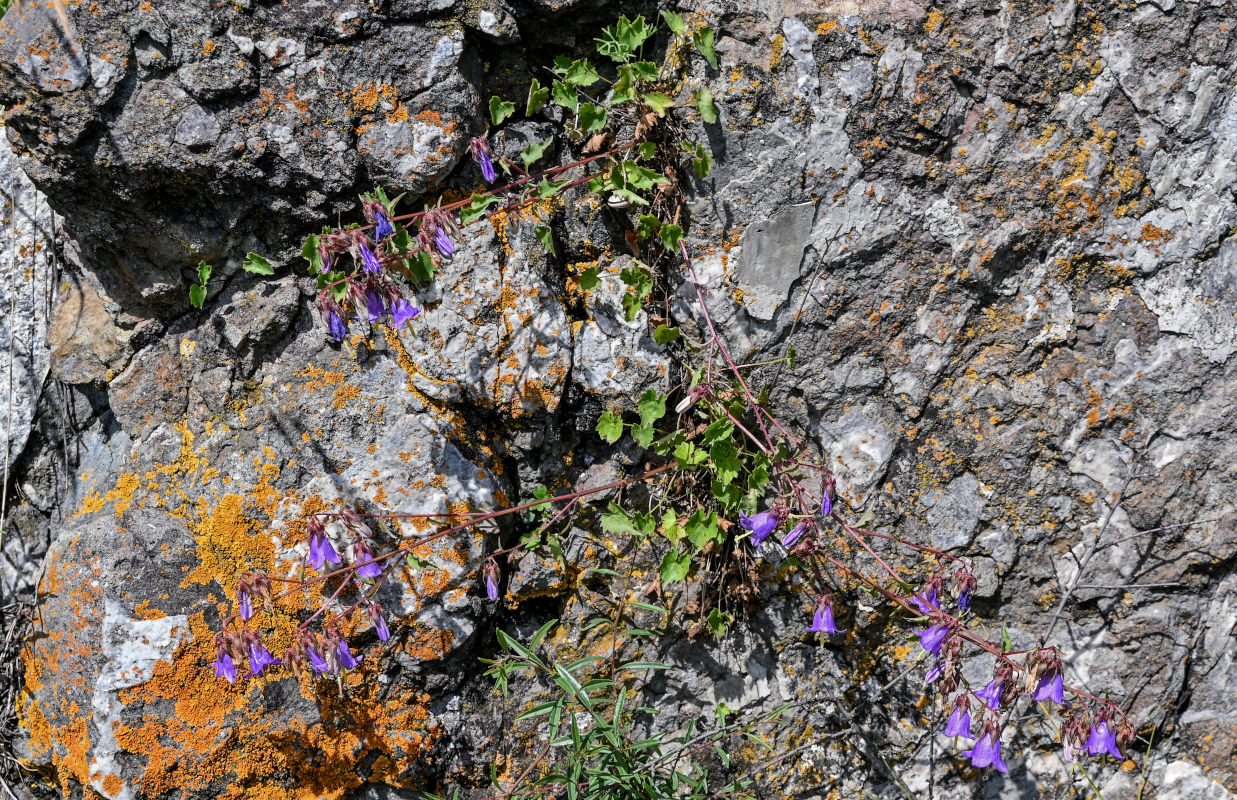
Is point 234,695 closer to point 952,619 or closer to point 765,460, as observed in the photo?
point 765,460

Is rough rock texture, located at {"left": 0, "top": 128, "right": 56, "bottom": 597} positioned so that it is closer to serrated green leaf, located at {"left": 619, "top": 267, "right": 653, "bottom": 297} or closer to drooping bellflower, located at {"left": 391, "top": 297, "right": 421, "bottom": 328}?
drooping bellflower, located at {"left": 391, "top": 297, "right": 421, "bottom": 328}

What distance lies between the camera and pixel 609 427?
2.63m

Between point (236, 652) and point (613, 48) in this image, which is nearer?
point (236, 652)

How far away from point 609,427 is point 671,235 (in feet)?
2.22

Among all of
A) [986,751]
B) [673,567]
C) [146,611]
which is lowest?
[986,751]

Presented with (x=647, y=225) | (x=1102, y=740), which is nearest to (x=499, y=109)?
(x=647, y=225)

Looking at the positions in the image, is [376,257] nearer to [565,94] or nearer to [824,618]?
[565,94]

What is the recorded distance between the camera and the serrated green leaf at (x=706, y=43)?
Answer: 8.59 ft

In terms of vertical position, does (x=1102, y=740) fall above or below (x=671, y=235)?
below

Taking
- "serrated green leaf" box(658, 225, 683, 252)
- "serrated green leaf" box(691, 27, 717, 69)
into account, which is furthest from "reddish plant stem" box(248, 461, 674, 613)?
"serrated green leaf" box(691, 27, 717, 69)

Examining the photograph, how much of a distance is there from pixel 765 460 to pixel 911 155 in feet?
3.73

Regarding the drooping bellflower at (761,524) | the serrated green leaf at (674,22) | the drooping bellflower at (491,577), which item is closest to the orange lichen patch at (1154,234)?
the drooping bellflower at (761,524)

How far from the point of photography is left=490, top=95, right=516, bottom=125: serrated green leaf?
2.69 meters

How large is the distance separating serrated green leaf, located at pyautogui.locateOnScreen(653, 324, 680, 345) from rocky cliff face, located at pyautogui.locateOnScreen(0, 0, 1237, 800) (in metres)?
0.11
